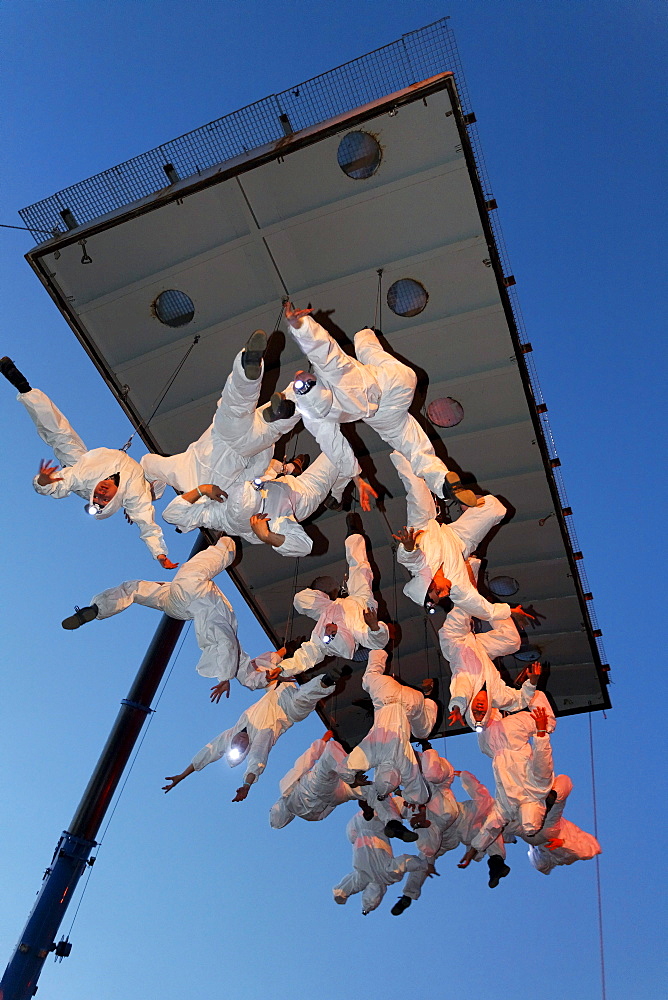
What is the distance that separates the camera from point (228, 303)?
33.6 ft

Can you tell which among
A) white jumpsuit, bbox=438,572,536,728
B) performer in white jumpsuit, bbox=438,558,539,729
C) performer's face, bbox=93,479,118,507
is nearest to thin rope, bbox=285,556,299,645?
performer in white jumpsuit, bbox=438,558,539,729

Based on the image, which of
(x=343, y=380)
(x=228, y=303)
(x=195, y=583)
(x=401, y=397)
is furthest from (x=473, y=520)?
(x=228, y=303)

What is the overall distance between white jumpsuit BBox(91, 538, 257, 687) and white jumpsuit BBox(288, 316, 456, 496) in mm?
2530

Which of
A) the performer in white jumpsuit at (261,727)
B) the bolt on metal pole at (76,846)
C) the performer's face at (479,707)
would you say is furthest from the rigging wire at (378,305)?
the bolt on metal pole at (76,846)

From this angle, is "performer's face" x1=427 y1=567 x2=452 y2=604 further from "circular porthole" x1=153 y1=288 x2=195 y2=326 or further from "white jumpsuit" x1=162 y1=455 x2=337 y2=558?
"circular porthole" x1=153 y1=288 x2=195 y2=326

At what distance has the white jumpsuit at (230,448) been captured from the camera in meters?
7.59

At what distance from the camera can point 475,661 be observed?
9797 mm

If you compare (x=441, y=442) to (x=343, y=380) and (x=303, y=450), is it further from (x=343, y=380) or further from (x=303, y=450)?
(x=343, y=380)

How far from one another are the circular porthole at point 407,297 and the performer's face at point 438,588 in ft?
11.8

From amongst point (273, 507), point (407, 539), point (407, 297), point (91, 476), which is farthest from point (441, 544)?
point (91, 476)

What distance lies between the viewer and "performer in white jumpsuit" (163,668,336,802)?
10234 millimetres

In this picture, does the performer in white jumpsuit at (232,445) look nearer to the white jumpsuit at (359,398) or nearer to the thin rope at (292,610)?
the white jumpsuit at (359,398)

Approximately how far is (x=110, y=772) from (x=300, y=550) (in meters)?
5.58

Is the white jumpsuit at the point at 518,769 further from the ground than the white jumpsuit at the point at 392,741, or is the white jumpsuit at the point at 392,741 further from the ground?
the white jumpsuit at the point at 392,741
